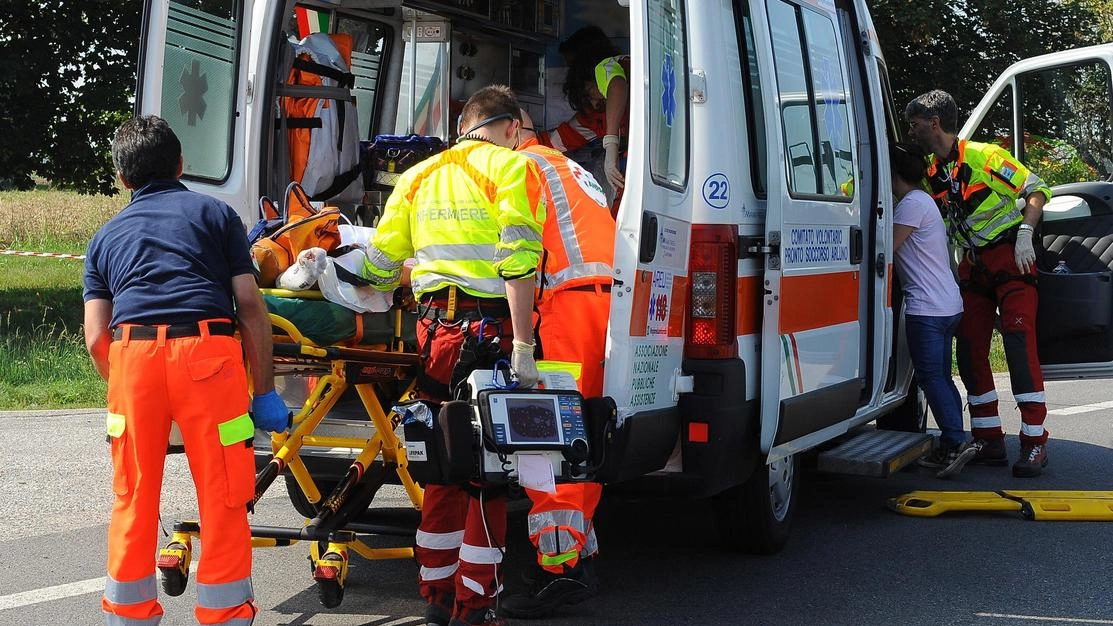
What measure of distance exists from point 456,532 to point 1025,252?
3868 millimetres

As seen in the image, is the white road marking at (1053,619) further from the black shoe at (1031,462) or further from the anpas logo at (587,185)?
the black shoe at (1031,462)

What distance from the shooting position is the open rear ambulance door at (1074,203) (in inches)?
273

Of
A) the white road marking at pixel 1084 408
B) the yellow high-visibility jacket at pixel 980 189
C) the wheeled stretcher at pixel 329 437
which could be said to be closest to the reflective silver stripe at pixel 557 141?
the yellow high-visibility jacket at pixel 980 189

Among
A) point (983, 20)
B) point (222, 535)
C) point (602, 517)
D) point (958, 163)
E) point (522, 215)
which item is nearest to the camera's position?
point (222, 535)

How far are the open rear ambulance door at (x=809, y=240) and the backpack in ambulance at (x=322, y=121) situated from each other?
2.14 metres

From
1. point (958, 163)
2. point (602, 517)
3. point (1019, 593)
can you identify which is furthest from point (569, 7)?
point (1019, 593)

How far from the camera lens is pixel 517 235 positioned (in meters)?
4.11

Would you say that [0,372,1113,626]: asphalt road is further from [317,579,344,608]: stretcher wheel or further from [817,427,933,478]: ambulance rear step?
[817,427,933,478]: ambulance rear step

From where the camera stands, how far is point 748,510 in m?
5.23

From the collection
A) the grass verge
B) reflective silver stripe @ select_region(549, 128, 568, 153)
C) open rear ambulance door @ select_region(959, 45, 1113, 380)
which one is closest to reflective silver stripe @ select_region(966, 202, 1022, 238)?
open rear ambulance door @ select_region(959, 45, 1113, 380)

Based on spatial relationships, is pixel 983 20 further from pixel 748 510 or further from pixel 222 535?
pixel 222 535

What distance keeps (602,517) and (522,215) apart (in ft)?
7.93

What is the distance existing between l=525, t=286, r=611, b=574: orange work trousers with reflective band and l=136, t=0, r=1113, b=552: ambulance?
0.12 m

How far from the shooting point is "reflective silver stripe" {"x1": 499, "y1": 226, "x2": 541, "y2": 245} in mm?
4109
